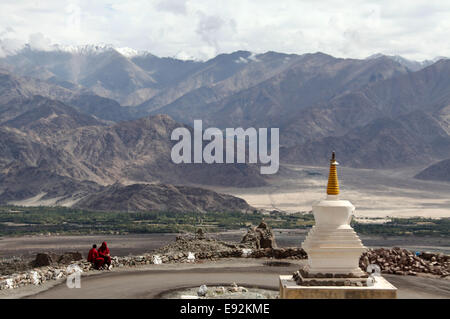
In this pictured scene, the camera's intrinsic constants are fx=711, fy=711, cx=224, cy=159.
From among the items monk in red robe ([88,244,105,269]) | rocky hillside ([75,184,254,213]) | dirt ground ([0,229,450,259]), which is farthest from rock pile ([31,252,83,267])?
rocky hillside ([75,184,254,213])

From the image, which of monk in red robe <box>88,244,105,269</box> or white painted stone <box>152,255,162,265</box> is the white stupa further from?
white painted stone <box>152,255,162,265</box>

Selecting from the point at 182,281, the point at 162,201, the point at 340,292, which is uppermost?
the point at 162,201

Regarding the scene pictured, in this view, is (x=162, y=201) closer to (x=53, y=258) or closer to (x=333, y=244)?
(x=53, y=258)

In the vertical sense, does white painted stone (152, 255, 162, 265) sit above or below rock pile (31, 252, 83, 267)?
above

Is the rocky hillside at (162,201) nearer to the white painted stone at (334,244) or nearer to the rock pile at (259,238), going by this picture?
the rock pile at (259,238)

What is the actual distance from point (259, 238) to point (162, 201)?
109m

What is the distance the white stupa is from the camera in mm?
28125

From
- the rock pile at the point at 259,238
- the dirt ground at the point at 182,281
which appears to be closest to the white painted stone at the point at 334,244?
the dirt ground at the point at 182,281

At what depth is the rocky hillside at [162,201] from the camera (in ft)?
526

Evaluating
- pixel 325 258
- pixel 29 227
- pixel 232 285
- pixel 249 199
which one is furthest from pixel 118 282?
pixel 249 199

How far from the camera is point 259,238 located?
56.5 m

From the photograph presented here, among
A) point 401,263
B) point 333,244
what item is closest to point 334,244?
point 333,244

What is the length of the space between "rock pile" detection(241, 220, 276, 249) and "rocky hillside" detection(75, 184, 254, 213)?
99.2 meters
